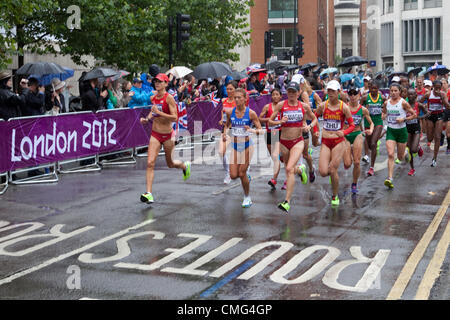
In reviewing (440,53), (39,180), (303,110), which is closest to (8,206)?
(39,180)

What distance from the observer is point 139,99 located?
19703 mm

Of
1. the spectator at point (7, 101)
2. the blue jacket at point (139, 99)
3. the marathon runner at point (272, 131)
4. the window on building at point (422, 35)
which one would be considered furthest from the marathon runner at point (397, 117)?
the window on building at point (422, 35)

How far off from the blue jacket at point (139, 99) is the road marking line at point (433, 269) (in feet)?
36.9

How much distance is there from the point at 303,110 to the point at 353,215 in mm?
2172

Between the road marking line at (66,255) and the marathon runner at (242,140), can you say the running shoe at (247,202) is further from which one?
the road marking line at (66,255)

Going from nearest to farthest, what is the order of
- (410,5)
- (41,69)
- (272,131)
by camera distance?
(272,131) < (41,69) < (410,5)

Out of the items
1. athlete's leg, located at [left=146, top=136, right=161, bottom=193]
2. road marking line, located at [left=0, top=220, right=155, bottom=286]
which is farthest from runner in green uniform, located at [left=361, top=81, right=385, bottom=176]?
road marking line, located at [left=0, top=220, right=155, bottom=286]

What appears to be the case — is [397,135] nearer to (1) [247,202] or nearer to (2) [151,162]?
(1) [247,202]

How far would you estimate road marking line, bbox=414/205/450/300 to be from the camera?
7.29m

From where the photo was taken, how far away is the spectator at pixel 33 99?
15.4 metres

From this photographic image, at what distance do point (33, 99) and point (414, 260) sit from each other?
31.6 feet

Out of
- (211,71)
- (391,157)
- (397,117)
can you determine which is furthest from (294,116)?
(211,71)

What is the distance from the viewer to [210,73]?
23.0 m

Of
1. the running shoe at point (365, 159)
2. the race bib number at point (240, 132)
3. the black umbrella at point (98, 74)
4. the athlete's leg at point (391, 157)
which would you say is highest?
the black umbrella at point (98, 74)
